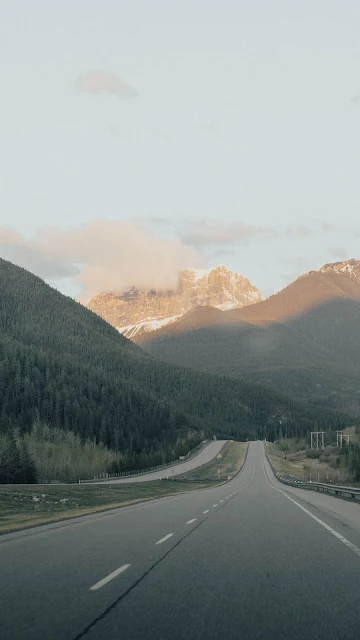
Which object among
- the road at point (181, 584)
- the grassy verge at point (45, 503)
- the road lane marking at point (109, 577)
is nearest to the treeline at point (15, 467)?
the grassy verge at point (45, 503)

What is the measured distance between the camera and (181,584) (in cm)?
1241

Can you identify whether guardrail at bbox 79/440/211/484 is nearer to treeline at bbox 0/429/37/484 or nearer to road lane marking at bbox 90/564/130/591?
treeline at bbox 0/429/37/484

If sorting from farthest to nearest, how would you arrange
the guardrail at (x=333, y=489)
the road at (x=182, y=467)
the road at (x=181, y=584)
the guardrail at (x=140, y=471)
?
the road at (x=182, y=467), the guardrail at (x=140, y=471), the guardrail at (x=333, y=489), the road at (x=181, y=584)

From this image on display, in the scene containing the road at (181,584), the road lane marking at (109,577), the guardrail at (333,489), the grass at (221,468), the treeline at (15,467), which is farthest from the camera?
the grass at (221,468)

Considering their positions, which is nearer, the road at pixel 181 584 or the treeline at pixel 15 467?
the road at pixel 181 584

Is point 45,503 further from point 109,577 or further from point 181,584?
point 181,584

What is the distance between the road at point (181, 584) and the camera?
9.38 m

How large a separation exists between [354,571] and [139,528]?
10471mm

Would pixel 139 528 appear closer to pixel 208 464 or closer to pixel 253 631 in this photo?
pixel 253 631

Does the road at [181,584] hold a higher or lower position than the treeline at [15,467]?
lower

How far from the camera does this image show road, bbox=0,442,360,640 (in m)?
9.38

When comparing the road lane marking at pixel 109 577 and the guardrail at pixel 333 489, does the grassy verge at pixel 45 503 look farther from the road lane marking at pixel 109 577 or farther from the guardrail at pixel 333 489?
the guardrail at pixel 333 489

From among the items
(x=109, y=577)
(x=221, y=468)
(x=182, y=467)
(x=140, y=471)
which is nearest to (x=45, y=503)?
(x=109, y=577)

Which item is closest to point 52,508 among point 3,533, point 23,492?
point 23,492
